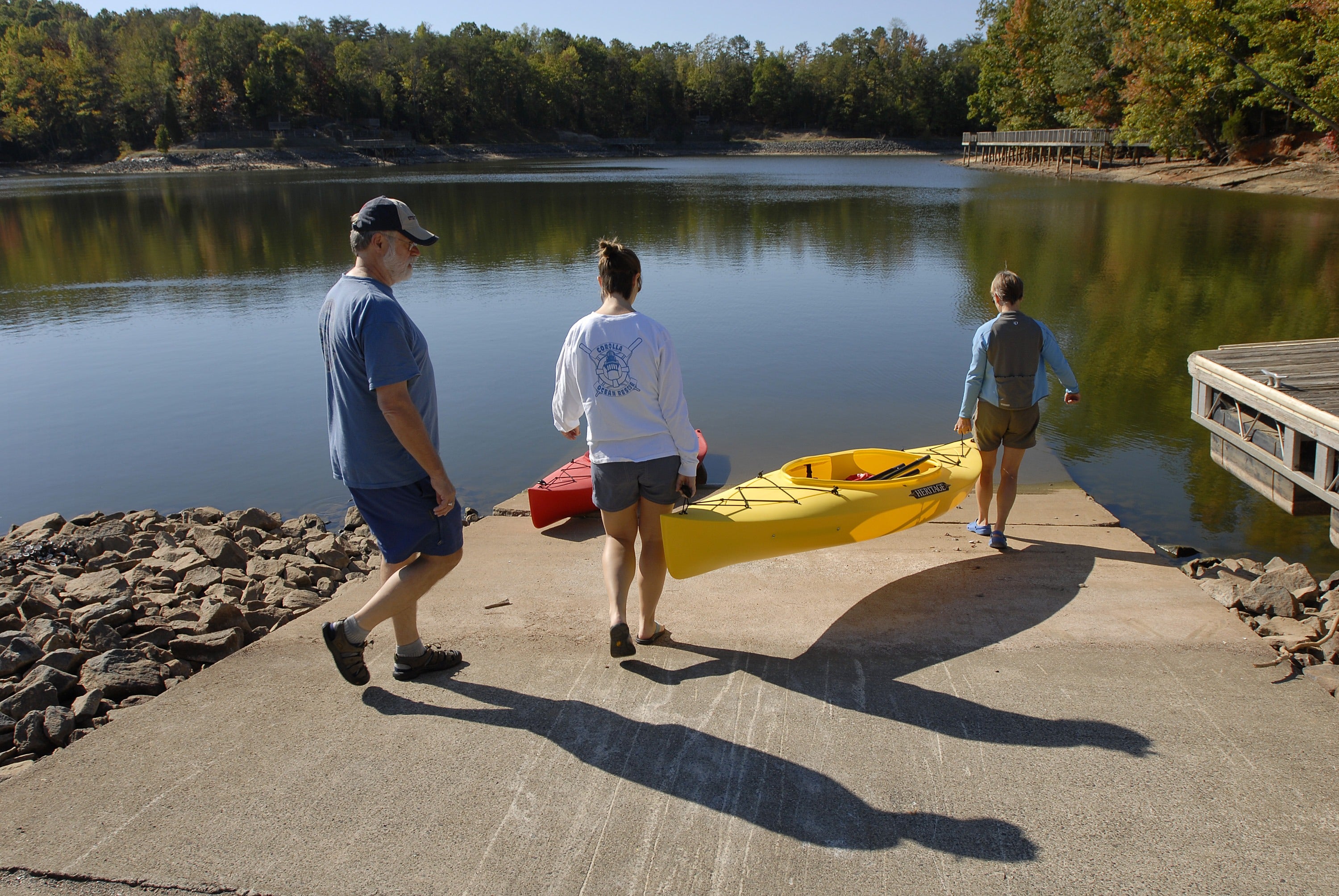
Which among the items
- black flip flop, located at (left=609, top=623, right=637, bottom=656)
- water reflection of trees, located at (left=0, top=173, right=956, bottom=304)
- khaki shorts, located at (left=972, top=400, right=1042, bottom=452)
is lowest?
black flip flop, located at (left=609, top=623, right=637, bottom=656)

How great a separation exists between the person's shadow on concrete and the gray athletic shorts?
85cm

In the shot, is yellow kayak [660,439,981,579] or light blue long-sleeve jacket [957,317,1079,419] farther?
light blue long-sleeve jacket [957,317,1079,419]

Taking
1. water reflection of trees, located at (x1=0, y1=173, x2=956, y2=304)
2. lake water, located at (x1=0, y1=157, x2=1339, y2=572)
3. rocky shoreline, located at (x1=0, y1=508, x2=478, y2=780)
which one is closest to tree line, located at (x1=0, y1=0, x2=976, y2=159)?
water reflection of trees, located at (x1=0, y1=173, x2=956, y2=304)

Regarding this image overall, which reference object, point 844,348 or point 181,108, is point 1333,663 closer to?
point 844,348

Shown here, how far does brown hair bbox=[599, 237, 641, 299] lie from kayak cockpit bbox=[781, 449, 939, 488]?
2.09m

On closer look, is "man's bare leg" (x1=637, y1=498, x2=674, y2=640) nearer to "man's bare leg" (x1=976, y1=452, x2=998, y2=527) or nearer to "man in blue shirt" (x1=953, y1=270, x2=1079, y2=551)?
"man in blue shirt" (x1=953, y1=270, x2=1079, y2=551)

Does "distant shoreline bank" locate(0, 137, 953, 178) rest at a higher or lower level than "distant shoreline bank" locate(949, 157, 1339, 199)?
higher

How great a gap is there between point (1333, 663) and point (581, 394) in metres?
3.53

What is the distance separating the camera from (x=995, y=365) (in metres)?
5.21

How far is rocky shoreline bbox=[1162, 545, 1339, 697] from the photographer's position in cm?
382

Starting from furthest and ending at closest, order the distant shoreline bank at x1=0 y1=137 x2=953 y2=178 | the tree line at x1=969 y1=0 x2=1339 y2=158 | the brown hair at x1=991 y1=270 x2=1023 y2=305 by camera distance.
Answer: the distant shoreline bank at x1=0 y1=137 x2=953 y2=178 < the tree line at x1=969 y1=0 x2=1339 y2=158 < the brown hair at x1=991 y1=270 x2=1023 y2=305

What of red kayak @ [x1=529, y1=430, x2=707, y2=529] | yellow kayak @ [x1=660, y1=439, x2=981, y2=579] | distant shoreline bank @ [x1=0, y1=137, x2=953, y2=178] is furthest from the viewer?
distant shoreline bank @ [x1=0, y1=137, x2=953, y2=178]

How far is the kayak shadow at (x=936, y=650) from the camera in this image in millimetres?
3254

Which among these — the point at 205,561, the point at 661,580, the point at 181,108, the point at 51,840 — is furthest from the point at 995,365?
the point at 181,108
